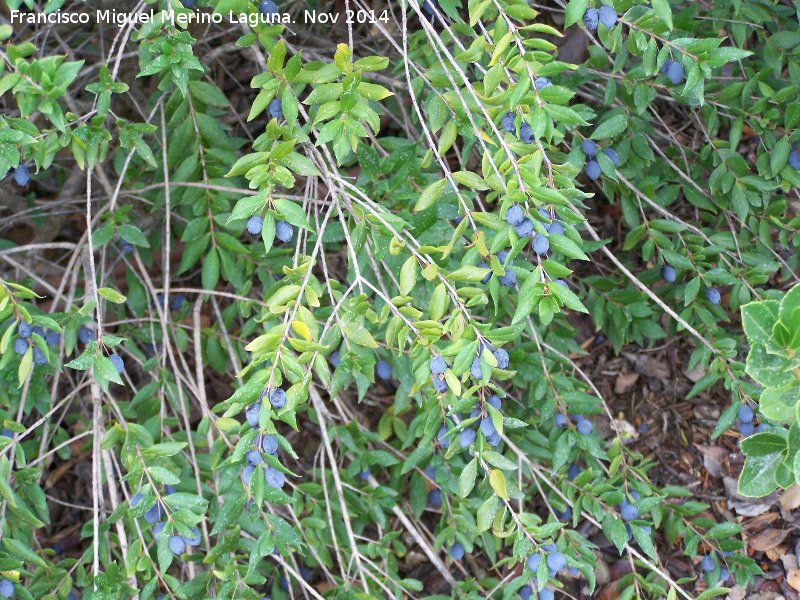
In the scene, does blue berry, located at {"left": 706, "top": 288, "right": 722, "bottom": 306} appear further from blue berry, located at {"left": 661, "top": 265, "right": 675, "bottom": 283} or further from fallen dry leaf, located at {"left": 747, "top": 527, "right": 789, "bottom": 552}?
fallen dry leaf, located at {"left": 747, "top": 527, "right": 789, "bottom": 552}

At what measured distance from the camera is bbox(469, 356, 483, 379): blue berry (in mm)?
1413

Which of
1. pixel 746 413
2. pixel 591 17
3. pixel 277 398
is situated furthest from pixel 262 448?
pixel 746 413

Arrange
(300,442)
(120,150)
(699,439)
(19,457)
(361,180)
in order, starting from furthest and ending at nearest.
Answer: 1. (300,442)
2. (699,439)
3. (120,150)
4. (361,180)
5. (19,457)

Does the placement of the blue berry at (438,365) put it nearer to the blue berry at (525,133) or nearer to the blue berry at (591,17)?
the blue berry at (525,133)

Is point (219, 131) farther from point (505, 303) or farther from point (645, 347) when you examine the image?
point (645, 347)

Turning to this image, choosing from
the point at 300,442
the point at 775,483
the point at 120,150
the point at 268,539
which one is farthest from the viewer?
the point at 300,442

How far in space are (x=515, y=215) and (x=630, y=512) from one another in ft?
3.71

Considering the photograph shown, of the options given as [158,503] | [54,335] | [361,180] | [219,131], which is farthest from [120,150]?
[158,503]

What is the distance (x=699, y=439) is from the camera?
112 inches

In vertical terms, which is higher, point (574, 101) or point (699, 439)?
point (574, 101)

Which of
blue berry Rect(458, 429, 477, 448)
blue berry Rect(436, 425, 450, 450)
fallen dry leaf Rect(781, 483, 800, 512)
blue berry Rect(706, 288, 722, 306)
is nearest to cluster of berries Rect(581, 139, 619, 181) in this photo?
blue berry Rect(706, 288, 722, 306)

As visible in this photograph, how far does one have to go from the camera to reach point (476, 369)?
142 cm

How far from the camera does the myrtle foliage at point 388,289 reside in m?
1.53

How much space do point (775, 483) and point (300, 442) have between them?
82.8 inches
